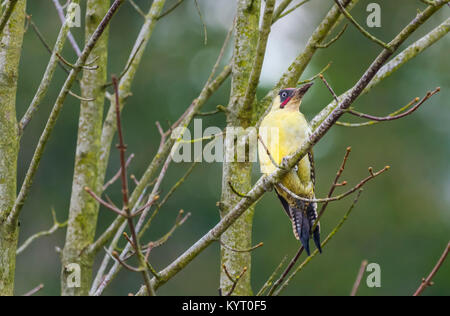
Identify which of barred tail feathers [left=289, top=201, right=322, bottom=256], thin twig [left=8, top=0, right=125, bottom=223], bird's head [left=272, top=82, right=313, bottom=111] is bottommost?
barred tail feathers [left=289, top=201, right=322, bottom=256]

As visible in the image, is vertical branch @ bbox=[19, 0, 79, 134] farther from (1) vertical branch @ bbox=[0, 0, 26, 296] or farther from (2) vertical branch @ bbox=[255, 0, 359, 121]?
(2) vertical branch @ bbox=[255, 0, 359, 121]

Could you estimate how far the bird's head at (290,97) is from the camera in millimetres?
4102

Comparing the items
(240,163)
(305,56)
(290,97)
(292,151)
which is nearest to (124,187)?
(240,163)

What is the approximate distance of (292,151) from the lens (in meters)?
3.98

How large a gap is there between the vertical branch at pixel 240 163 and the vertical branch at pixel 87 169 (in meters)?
0.78

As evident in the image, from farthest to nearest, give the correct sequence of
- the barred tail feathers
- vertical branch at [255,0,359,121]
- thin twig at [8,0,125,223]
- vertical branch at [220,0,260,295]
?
the barred tail feathers
vertical branch at [255,0,359,121]
vertical branch at [220,0,260,295]
thin twig at [8,0,125,223]

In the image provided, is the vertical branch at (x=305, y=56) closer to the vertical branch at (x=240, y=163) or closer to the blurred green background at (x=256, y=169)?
the vertical branch at (x=240, y=163)

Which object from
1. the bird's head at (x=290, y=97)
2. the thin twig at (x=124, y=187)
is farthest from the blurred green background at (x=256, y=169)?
the thin twig at (x=124, y=187)

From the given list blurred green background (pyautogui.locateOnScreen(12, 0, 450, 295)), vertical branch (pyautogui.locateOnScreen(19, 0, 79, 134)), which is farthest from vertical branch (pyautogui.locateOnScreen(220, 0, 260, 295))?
blurred green background (pyautogui.locateOnScreen(12, 0, 450, 295))

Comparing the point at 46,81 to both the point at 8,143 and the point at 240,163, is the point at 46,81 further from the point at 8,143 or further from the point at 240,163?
the point at 240,163

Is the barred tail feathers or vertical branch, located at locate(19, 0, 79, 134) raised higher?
vertical branch, located at locate(19, 0, 79, 134)

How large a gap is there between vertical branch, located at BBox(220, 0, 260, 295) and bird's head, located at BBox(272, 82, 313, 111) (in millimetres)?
433

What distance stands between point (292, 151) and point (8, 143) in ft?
5.68

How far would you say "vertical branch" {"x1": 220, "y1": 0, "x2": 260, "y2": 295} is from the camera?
340 cm
